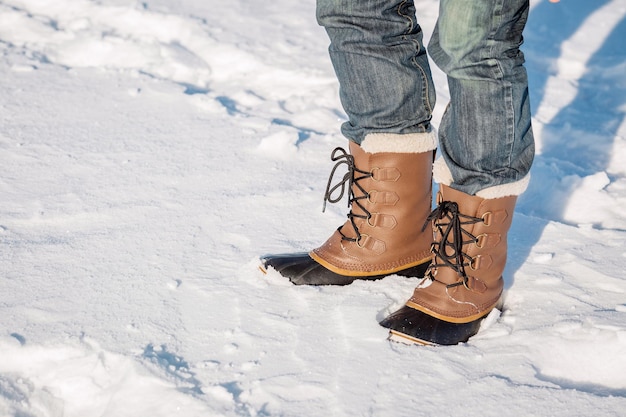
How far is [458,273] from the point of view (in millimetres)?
1514

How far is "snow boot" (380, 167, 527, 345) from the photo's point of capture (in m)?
1.48

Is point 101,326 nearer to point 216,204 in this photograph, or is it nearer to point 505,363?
point 216,204

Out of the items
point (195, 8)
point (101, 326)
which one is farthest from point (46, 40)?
point (101, 326)

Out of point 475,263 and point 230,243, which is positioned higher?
Answer: point 475,263

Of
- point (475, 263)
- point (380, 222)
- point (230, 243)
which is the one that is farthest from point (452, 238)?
point (230, 243)

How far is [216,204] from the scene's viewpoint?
6.86ft

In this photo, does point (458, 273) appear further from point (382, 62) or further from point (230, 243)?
point (230, 243)

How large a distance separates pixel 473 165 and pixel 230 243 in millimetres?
727

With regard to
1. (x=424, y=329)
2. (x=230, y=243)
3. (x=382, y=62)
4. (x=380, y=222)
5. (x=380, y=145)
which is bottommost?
(x=230, y=243)

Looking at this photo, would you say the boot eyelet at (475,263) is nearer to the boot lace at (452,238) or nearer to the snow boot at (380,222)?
the boot lace at (452,238)

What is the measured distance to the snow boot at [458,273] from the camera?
148 centimetres

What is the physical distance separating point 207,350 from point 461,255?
557 mm

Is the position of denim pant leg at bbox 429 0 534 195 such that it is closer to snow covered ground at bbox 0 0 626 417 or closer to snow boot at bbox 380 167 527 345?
snow boot at bbox 380 167 527 345

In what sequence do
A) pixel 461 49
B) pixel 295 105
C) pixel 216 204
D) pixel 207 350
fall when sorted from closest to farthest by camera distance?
1. pixel 461 49
2. pixel 207 350
3. pixel 216 204
4. pixel 295 105
